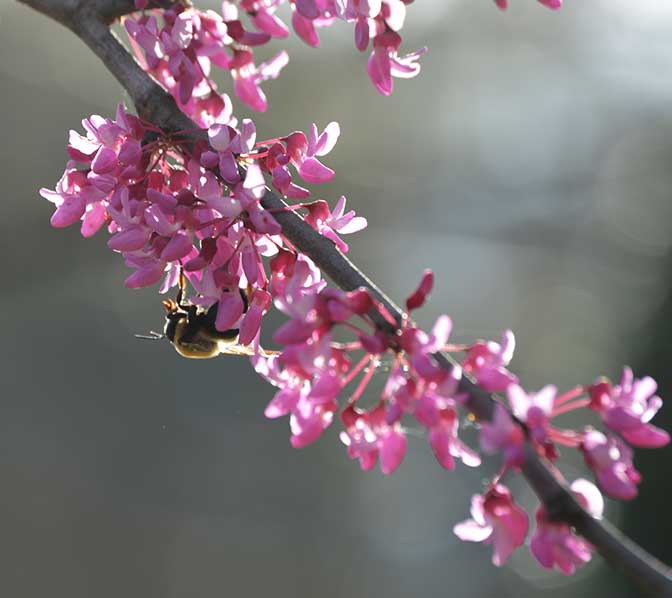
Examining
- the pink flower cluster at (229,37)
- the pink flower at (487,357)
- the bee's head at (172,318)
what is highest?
the pink flower cluster at (229,37)

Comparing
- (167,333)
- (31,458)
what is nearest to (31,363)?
(31,458)

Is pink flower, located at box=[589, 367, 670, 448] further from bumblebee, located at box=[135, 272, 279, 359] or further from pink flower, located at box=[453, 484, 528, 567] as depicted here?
bumblebee, located at box=[135, 272, 279, 359]

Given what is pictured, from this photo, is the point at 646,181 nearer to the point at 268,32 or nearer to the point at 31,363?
the point at 31,363

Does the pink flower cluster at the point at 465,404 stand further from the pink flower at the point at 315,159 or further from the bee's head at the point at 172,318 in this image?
the bee's head at the point at 172,318

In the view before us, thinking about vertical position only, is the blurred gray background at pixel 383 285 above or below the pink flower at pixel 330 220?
below

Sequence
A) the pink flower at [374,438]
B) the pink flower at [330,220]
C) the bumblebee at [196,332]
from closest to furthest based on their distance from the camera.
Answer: the pink flower at [374,438] → the pink flower at [330,220] → the bumblebee at [196,332]

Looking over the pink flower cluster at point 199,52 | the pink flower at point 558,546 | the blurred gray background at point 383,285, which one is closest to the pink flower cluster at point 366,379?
the pink flower at point 558,546
